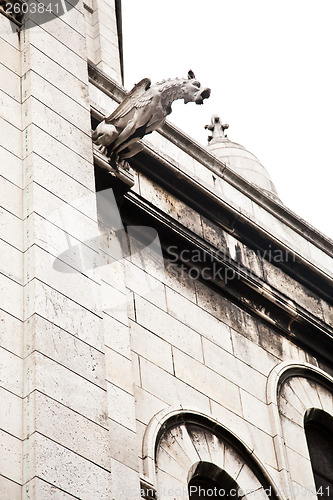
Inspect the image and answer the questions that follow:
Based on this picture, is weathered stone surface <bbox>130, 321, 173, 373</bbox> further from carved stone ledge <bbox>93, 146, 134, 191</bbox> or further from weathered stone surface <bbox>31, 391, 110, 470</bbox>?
weathered stone surface <bbox>31, 391, 110, 470</bbox>

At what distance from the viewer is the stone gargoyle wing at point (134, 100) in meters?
13.9

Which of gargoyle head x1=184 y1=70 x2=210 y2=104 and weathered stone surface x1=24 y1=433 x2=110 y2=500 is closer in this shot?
weathered stone surface x1=24 y1=433 x2=110 y2=500

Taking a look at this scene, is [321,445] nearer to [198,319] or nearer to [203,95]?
[198,319]

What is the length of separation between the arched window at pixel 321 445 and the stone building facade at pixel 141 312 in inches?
1.0

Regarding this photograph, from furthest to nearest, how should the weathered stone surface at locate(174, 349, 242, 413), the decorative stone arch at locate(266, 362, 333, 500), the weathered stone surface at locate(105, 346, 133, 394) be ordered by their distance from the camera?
1. the decorative stone arch at locate(266, 362, 333, 500)
2. the weathered stone surface at locate(174, 349, 242, 413)
3. the weathered stone surface at locate(105, 346, 133, 394)

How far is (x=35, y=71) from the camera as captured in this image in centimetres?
1352

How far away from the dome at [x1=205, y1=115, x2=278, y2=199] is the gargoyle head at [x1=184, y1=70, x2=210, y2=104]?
16.0 feet

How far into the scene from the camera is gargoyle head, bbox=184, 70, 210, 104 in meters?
13.5

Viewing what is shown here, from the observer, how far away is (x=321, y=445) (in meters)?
15.2

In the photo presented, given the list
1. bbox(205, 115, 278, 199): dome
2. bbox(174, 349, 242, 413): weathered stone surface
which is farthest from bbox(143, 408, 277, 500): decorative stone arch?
bbox(205, 115, 278, 199): dome

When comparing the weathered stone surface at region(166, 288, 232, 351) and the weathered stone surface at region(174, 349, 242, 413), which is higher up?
the weathered stone surface at region(166, 288, 232, 351)

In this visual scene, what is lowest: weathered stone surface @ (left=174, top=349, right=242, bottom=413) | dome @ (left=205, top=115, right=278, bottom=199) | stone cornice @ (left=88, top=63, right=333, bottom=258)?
weathered stone surface @ (left=174, top=349, right=242, bottom=413)

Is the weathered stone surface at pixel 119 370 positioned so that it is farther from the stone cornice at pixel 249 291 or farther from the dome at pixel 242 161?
the dome at pixel 242 161

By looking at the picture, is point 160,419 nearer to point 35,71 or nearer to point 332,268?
point 35,71
